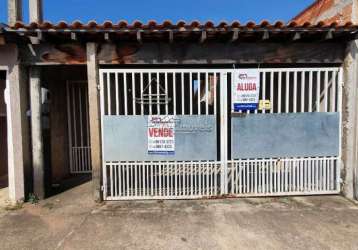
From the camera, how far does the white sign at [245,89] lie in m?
4.24

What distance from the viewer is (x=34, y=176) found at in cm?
439

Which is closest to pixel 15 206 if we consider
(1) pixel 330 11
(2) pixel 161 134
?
(2) pixel 161 134

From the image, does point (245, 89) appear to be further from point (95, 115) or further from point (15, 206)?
point (15, 206)

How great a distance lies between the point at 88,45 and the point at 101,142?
5.81 ft

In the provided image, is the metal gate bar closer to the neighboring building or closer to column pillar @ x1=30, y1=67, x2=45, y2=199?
the neighboring building

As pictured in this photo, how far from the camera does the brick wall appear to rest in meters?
4.39

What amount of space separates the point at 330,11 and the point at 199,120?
3.88m

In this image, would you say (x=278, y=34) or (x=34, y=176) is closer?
(x=278, y=34)

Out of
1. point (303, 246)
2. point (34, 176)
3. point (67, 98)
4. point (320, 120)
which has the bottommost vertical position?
point (303, 246)

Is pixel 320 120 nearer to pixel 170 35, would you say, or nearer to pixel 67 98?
pixel 170 35

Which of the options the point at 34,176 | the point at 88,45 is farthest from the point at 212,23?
the point at 34,176

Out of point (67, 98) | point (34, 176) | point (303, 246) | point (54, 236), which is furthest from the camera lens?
point (67, 98)

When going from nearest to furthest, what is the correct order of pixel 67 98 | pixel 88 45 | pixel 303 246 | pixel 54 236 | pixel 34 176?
pixel 303 246, pixel 54 236, pixel 88 45, pixel 34 176, pixel 67 98

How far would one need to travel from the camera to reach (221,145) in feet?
14.1
